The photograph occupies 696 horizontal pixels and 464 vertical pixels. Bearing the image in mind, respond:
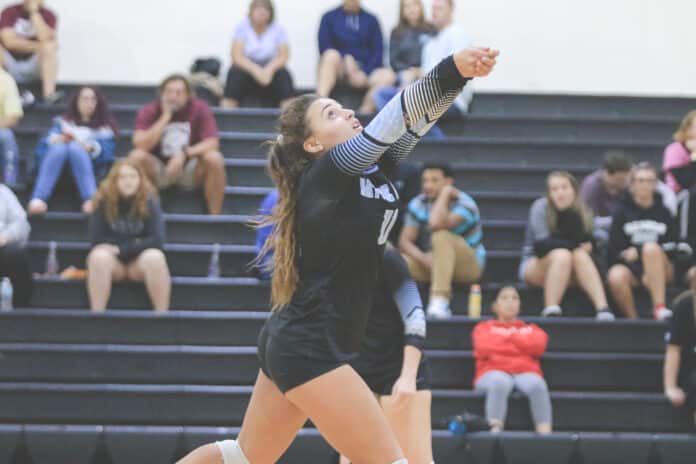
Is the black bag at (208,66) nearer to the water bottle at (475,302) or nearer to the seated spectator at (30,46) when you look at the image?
the seated spectator at (30,46)

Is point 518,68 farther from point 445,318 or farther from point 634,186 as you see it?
point 445,318

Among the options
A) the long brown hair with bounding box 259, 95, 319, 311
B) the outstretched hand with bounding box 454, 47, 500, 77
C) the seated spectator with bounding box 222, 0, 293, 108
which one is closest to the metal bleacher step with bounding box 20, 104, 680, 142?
the seated spectator with bounding box 222, 0, 293, 108

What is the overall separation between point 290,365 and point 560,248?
469cm

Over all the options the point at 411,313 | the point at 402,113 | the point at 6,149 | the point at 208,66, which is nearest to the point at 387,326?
the point at 411,313

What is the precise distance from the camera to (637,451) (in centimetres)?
719

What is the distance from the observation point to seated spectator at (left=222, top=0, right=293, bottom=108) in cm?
1043

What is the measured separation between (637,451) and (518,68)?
5355 mm

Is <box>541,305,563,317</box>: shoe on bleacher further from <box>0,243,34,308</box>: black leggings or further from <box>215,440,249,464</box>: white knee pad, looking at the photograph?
<box>215,440,249,464</box>: white knee pad

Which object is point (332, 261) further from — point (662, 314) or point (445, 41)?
point (445, 41)

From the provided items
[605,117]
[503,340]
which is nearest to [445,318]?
[503,340]

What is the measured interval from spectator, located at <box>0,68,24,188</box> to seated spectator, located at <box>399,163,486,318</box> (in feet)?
9.84

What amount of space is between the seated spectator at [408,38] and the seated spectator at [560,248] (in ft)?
8.27

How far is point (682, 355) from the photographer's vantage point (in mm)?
7730

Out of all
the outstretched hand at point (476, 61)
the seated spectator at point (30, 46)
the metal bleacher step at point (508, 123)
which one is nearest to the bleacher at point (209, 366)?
the metal bleacher step at point (508, 123)
